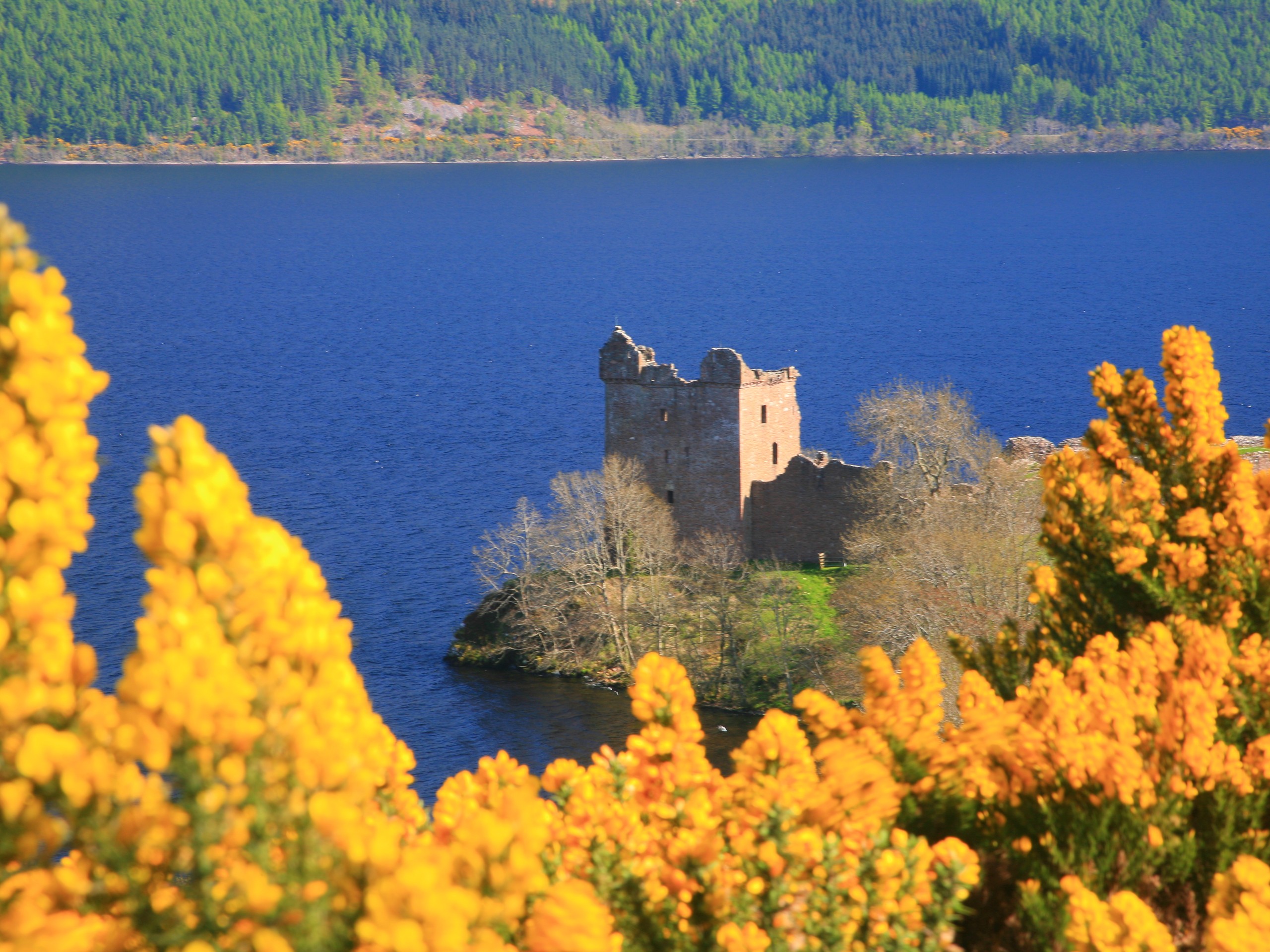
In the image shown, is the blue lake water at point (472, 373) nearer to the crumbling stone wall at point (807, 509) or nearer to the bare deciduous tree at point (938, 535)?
the bare deciduous tree at point (938, 535)

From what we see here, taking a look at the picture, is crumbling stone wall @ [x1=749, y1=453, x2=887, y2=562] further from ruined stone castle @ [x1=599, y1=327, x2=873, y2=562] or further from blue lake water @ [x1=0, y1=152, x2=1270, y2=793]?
blue lake water @ [x1=0, y1=152, x2=1270, y2=793]

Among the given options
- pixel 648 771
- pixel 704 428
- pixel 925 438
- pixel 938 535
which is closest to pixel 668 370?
pixel 704 428

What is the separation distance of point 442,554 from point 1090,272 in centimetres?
13200

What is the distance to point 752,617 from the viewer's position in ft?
197

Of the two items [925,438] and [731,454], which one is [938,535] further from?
[925,438]

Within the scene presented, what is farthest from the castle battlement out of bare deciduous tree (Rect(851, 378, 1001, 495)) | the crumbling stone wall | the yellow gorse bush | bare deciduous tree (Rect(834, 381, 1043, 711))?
the yellow gorse bush

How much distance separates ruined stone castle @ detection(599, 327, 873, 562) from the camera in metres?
65.4

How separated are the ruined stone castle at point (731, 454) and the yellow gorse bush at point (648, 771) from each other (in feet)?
152

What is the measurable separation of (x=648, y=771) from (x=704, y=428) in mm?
53470

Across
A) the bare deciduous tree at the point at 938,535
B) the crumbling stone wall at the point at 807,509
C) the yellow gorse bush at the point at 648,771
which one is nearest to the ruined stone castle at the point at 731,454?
the crumbling stone wall at the point at 807,509

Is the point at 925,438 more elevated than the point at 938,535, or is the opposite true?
the point at 925,438

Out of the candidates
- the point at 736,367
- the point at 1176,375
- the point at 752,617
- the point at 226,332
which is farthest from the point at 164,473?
the point at 226,332

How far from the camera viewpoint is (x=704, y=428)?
66.1m

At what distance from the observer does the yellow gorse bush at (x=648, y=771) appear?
7125mm
